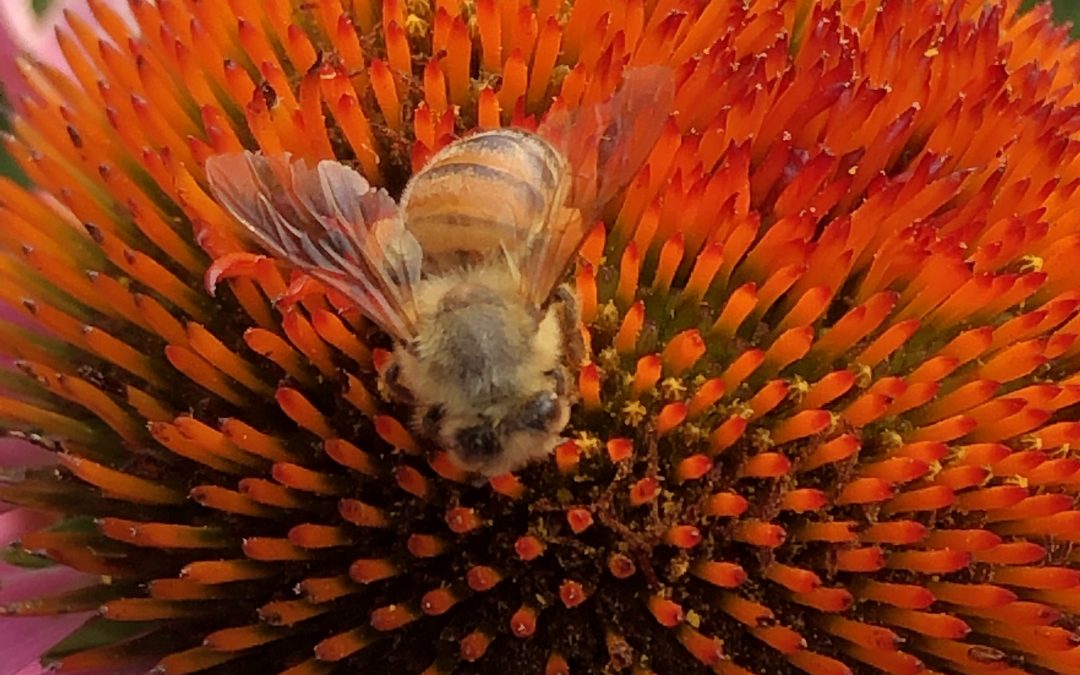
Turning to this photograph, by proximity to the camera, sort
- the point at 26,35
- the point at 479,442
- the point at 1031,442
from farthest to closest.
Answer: the point at 26,35
the point at 1031,442
the point at 479,442

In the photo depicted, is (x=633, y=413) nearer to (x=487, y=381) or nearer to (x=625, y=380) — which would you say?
(x=625, y=380)

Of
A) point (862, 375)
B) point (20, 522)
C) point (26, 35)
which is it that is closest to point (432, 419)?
point (862, 375)

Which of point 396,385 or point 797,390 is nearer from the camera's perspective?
point 396,385

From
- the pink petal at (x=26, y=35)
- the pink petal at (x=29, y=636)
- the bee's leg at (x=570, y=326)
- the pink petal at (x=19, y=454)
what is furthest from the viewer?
the pink petal at (x=26, y=35)

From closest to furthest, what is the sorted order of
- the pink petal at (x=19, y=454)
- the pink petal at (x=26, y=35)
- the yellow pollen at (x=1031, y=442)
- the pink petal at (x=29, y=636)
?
1. the yellow pollen at (x=1031, y=442)
2. the pink petal at (x=29, y=636)
3. the pink petal at (x=19, y=454)
4. the pink petal at (x=26, y=35)

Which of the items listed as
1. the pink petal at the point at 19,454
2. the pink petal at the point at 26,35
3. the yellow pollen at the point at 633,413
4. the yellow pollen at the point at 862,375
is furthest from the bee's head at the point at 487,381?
the pink petal at the point at 26,35

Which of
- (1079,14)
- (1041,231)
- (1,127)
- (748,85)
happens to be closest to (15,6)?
(1,127)

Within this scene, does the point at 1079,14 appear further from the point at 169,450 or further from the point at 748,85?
the point at 169,450

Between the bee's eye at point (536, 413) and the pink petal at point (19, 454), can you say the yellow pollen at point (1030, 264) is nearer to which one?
the bee's eye at point (536, 413)
